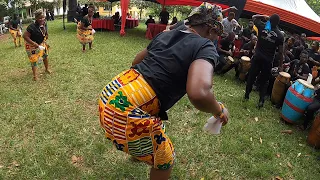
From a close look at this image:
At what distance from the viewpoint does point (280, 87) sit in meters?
Answer: 5.77

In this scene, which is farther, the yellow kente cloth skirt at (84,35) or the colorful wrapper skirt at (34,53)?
the yellow kente cloth skirt at (84,35)

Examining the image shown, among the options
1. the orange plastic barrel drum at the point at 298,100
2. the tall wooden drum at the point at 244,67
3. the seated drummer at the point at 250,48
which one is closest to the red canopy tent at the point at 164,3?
the seated drummer at the point at 250,48

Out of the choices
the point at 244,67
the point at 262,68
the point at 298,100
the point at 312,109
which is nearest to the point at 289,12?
the point at 244,67

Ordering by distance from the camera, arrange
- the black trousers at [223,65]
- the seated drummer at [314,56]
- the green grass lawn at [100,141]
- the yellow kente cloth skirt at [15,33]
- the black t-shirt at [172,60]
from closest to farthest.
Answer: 1. the black t-shirt at [172,60]
2. the green grass lawn at [100,141]
3. the seated drummer at [314,56]
4. the black trousers at [223,65]
5. the yellow kente cloth skirt at [15,33]

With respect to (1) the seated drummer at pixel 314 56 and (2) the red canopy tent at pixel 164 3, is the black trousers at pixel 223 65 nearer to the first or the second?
(1) the seated drummer at pixel 314 56

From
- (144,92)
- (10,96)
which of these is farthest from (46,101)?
(144,92)

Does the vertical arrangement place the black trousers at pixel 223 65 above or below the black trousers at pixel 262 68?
below

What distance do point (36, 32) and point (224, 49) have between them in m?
5.14

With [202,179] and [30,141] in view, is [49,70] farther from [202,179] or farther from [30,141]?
[202,179]

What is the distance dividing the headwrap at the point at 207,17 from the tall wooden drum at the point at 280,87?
4238 mm

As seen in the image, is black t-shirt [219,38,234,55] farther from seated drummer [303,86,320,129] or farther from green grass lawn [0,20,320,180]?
seated drummer [303,86,320,129]

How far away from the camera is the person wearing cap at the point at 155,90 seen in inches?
73.0

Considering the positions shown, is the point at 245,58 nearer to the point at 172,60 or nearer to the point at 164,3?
the point at 172,60

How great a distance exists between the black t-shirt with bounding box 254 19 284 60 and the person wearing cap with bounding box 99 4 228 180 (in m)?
3.82
